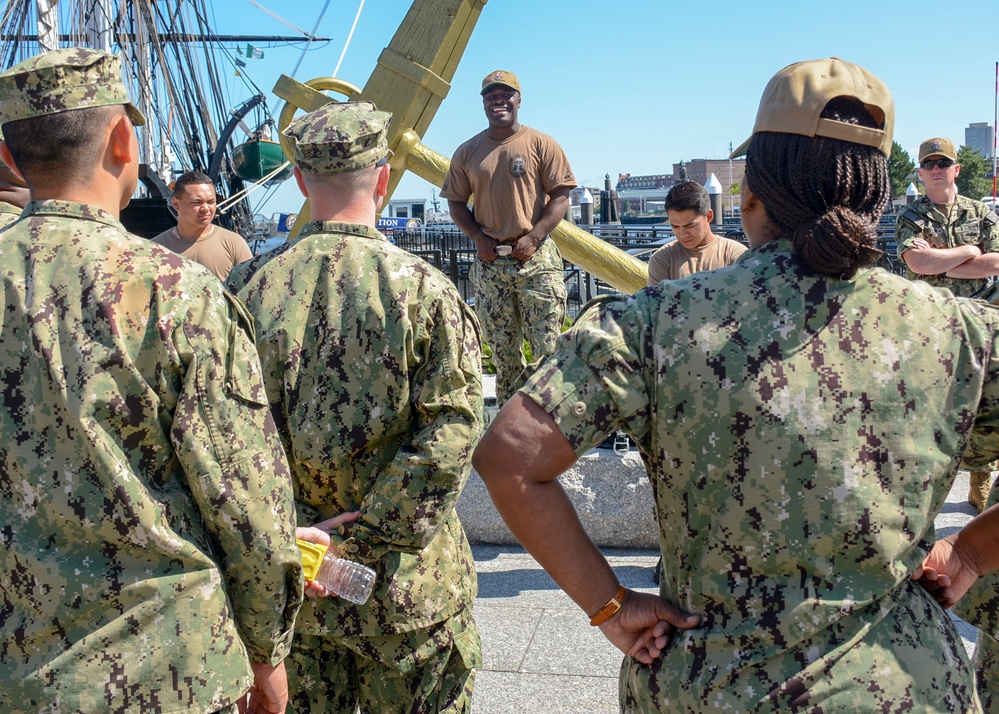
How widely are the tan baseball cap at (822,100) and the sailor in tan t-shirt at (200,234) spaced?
16.3 ft

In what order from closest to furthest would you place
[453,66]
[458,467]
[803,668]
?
[803,668] → [458,467] → [453,66]

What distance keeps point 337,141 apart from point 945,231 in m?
4.98

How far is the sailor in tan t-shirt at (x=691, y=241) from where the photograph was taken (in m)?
5.00

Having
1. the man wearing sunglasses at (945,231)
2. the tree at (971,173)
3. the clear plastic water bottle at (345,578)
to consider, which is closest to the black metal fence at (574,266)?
the man wearing sunglasses at (945,231)

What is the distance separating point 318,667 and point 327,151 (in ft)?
4.76

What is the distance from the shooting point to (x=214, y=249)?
6.28 metres

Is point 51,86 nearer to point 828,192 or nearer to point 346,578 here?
point 346,578

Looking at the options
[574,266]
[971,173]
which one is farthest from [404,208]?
[574,266]

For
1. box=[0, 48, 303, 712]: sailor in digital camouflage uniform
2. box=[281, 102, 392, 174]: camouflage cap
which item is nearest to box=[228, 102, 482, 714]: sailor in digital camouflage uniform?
box=[281, 102, 392, 174]: camouflage cap

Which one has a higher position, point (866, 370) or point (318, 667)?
point (866, 370)

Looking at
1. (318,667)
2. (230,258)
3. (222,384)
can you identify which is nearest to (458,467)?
A: (318,667)

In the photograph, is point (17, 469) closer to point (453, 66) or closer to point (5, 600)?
point (5, 600)

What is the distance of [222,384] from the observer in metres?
1.87

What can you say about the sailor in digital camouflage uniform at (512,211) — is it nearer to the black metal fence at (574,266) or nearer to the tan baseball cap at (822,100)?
the black metal fence at (574,266)
